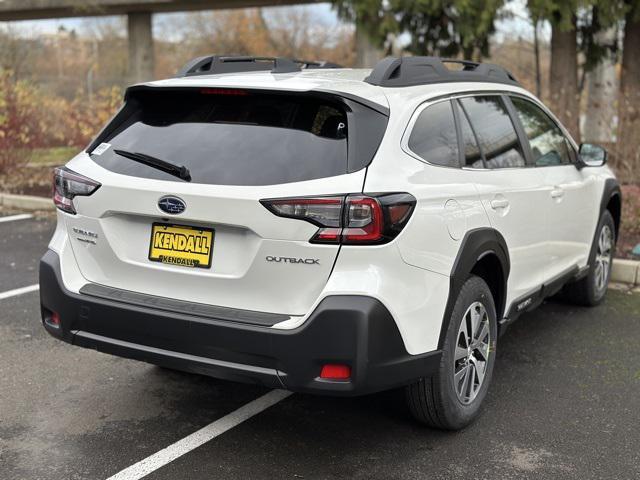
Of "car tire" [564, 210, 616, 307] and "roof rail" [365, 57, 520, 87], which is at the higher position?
"roof rail" [365, 57, 520, 87]

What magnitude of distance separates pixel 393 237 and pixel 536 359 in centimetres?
223

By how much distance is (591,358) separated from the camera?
16.3 feet

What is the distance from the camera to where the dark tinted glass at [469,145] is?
156 inches

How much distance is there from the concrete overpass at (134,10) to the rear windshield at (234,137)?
19.7 meters

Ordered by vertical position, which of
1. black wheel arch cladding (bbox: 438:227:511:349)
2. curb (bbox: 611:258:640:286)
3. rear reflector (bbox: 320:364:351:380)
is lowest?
curb (bbox: 611:258:640:286)

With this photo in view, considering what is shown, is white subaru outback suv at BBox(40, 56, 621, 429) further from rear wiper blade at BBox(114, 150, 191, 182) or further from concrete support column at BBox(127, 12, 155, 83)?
concrete support column at BBox(127, 12, 155, 83)

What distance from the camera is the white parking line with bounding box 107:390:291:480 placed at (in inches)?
133

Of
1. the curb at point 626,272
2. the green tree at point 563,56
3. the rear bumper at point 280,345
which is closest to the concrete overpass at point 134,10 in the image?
the green tree at point 563,56

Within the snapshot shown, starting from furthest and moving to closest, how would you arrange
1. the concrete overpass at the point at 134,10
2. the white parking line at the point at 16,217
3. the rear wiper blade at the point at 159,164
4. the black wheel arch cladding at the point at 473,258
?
the concrete overpass at the point at 134,10, the white parking line at the point at 16,217, the black wheel arch cladding at the point at 473,258, the rear wiper blade at the point at 159,164

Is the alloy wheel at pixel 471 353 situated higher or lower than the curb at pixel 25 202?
higher

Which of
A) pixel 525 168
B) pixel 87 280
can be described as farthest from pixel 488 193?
pixel 87 280

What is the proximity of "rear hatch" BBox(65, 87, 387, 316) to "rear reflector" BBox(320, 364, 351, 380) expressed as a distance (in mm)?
247

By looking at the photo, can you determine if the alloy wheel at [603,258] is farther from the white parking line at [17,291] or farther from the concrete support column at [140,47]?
the concrete support column at [140,47]

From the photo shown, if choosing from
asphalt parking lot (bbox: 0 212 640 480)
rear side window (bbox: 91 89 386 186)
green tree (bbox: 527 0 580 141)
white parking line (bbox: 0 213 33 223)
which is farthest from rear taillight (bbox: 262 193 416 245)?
white parking line (bbox: 0 213 33 223)
